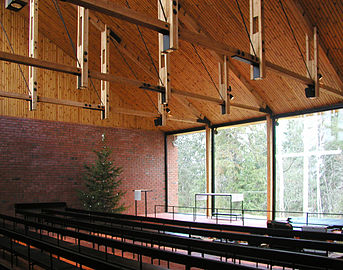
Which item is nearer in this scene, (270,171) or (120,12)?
(120,12)

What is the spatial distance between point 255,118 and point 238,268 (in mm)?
10900

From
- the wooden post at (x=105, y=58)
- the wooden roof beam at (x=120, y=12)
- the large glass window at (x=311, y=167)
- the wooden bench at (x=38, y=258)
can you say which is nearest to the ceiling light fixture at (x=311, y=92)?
the large glass window at (x=311, y=167)

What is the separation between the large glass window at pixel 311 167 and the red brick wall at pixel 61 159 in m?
5.47

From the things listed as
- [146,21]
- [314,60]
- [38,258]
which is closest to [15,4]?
[146,21]

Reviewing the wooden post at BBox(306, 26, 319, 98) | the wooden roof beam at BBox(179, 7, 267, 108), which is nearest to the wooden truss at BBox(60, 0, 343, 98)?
the wooden roof beam at BBox(179, 7, 267, 108)

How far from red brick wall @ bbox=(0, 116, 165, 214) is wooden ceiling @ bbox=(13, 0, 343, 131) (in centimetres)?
182

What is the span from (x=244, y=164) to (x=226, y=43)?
1072 centimetres

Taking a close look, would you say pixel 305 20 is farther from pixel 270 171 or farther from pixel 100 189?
pixel 100 189

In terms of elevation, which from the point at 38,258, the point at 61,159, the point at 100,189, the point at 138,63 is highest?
the point at 138,63

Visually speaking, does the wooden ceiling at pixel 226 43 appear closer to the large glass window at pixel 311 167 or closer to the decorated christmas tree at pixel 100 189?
the large glass window at pixel 311 167

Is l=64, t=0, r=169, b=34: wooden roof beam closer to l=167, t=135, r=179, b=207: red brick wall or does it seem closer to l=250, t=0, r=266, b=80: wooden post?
l=250, t=0, r=266, b=80: wooden post

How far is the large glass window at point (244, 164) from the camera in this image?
19.3 metres

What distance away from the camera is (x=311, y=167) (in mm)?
14328

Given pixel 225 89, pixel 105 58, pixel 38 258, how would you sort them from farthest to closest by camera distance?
pixel 225 89
pixel 105 58
pixel 38 258
